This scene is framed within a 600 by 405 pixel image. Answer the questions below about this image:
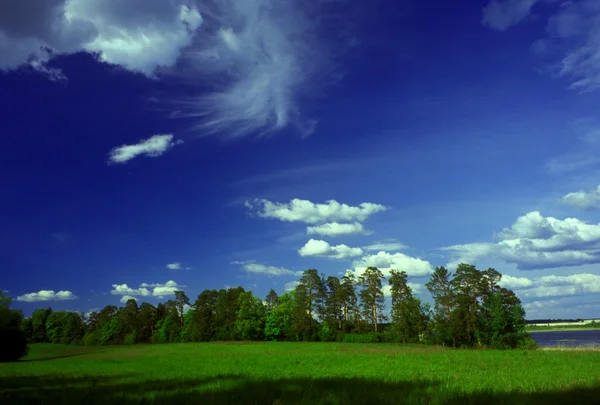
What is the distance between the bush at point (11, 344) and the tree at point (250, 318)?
44.2m

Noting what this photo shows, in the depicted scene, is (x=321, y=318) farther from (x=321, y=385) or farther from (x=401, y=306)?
(x=321, y=385)

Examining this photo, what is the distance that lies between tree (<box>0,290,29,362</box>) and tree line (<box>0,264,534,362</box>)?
2.16ft

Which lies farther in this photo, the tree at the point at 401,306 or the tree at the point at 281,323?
the tree at the point at 281,323

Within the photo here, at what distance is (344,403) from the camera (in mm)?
6758

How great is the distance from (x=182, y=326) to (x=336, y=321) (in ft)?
159

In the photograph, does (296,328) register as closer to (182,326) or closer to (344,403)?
(182,326)

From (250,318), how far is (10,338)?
4959 centimetres

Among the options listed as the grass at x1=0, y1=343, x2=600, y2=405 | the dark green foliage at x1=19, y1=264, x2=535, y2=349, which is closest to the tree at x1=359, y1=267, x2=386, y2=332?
the dark green foliage at x1=19, y1=264, x2=535, y2=349

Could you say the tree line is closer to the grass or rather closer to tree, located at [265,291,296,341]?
tree, located at [265,291,296,341]

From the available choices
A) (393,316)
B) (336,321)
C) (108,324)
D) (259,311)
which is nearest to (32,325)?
(108,324)

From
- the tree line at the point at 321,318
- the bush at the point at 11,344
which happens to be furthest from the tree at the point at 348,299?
the bush at the point at 11,344

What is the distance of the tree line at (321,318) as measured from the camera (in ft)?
219

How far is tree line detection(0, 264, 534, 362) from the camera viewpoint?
66.7 meters

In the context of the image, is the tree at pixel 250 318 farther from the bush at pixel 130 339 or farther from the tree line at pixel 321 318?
the bush at pixel 130 339
